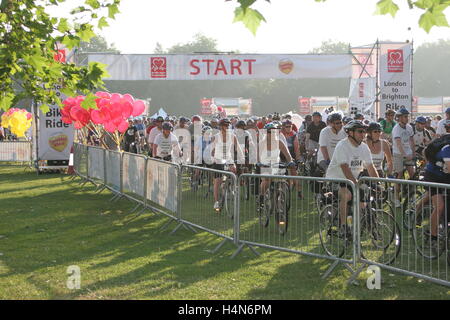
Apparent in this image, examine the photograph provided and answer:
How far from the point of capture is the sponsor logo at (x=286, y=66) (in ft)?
78.4

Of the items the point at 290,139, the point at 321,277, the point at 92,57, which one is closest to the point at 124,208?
the point at 290,139

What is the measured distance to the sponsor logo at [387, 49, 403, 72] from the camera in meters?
21.1

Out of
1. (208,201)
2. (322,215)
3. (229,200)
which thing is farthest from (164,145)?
(322,215)

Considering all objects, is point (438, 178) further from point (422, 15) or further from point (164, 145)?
point (164, 145)

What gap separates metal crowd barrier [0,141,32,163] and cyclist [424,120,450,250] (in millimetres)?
21204

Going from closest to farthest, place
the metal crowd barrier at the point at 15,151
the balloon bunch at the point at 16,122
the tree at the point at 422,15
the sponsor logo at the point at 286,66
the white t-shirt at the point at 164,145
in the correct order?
the tree at the point at 422,15 → the white t-shirt at the point at 164,145 → the sponsor logo at the point at 286,66 → the metal crowd barrier at the point at 15,151 → the balloon bunch at the point at 16,122

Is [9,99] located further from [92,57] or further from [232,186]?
[92,57]

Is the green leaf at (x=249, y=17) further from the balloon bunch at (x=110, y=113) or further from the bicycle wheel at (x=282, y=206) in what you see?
the balloon bunch at (x=110, y=113)

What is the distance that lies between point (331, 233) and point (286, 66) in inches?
653

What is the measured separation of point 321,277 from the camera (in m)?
7.62

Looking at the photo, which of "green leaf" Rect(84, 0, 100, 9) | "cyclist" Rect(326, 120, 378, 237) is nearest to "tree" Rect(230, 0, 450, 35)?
"cyclist" Rect(326, 120, 378, 237)

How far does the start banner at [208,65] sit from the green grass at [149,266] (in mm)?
11175

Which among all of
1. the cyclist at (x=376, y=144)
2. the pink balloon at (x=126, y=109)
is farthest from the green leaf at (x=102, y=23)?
the pink balloon at (x=126, y=109)

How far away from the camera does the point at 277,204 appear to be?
32.5 feet
